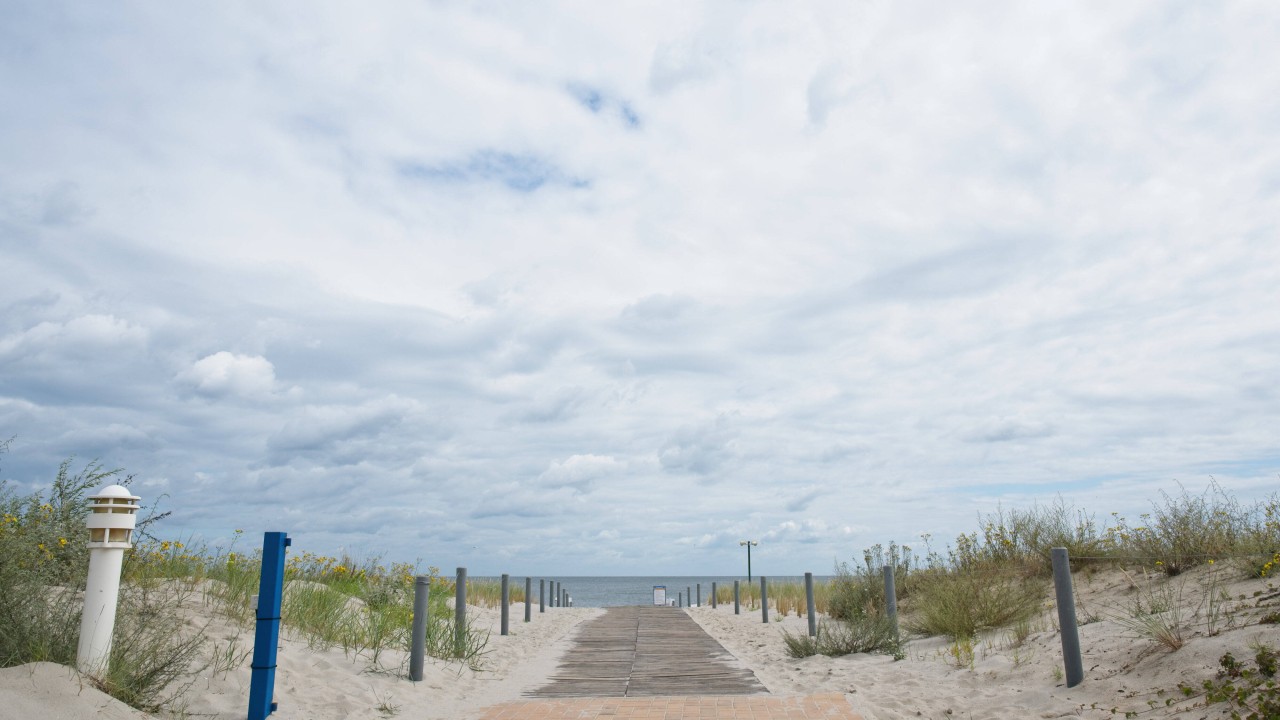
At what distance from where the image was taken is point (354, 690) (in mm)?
7629

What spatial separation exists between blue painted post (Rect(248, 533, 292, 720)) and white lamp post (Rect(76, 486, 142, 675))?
38.4 inches

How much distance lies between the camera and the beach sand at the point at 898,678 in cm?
602

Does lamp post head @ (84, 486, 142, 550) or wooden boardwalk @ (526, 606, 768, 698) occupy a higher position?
lamp post head @ (84, 486, 142, 550)

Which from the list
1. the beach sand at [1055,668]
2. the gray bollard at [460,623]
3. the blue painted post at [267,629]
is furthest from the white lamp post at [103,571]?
the beach sand at [1055,668]

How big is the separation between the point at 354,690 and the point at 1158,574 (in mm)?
10064

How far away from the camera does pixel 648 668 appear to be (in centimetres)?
1045

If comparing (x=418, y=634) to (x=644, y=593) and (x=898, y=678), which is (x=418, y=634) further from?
(x=644, y=593)

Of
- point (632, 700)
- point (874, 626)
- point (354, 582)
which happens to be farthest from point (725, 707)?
point (354, 582)

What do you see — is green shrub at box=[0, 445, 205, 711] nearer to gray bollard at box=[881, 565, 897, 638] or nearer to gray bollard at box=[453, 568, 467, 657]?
gray bollard at box=[453, 568, 467, 657]

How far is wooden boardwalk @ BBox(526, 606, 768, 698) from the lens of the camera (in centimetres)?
862

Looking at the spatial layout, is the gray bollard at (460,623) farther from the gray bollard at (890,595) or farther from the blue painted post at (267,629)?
the gray bollard at (890,595)

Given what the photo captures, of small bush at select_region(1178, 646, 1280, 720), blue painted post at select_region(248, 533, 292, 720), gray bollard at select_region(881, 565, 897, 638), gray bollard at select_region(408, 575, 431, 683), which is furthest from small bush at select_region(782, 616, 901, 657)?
blue painted post at select_region(248, 533, 292, 720)

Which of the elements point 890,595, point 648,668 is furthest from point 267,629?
point 890,595

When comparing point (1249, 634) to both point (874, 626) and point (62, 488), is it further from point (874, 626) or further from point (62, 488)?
point (62, 488)
